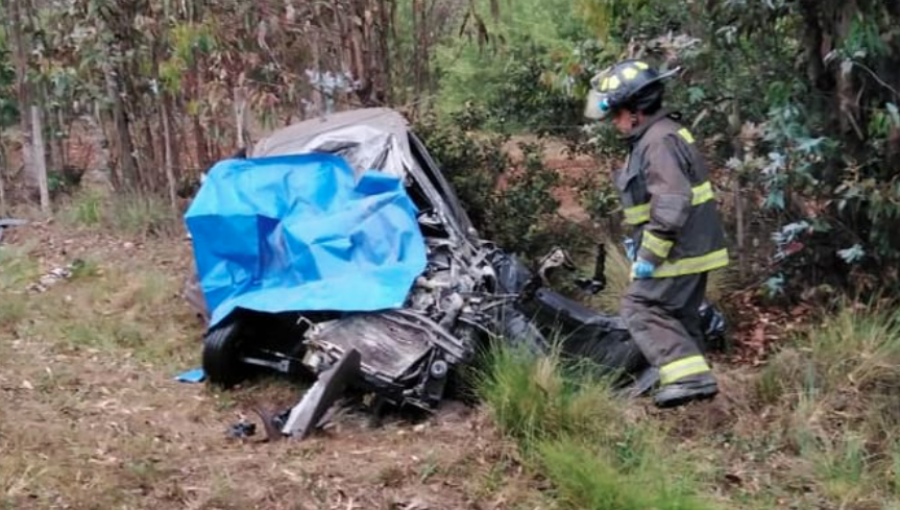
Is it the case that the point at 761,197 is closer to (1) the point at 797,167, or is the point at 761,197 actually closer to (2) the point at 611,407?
(1) the point at 797,167

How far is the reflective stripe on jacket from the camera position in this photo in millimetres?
5859

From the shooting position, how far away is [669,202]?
583 centimetres

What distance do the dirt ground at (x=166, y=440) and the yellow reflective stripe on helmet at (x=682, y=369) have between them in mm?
969

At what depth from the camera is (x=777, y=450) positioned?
5711 millimetres

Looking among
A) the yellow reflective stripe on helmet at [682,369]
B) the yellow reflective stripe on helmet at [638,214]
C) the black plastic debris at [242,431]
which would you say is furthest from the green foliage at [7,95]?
the yellow reflective stripe on helmet at [682,369]

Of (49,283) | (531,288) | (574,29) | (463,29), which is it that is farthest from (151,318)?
A: (574,29)

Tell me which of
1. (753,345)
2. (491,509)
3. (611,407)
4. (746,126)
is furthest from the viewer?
(746,126)

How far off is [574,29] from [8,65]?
5503mm

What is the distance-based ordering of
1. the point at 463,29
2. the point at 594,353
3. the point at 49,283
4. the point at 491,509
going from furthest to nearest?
1. the point at 463,29
2. the point at 49,283
3. the point at 594,353
4. the point at 491,509

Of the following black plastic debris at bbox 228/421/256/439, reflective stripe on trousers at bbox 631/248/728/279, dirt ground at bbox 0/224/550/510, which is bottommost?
black plastic debris at bbox 228/421/256/439

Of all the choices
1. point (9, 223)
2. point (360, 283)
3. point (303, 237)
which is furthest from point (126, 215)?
point (360, 283)

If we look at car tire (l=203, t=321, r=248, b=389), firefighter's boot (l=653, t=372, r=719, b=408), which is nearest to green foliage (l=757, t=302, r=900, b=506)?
firefighter's boot (l=653, t=372, r=719, b=408)

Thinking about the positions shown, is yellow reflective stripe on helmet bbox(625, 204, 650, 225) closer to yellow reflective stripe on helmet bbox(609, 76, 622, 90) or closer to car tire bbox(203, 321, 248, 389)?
yellow reflective stripe on helmet bbox(609, 76, 622, 90)

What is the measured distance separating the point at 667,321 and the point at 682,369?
0.92 ft
